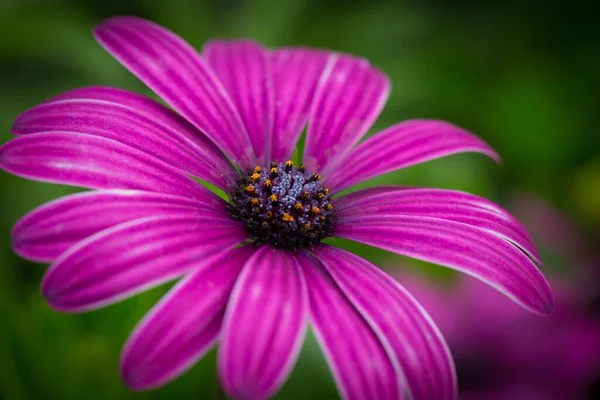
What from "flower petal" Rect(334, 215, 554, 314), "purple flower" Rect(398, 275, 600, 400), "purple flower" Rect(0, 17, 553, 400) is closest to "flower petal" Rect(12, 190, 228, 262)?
"purple flower" Rect(0, 17, 553, 400)

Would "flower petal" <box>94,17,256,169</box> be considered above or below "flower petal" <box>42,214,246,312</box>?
above

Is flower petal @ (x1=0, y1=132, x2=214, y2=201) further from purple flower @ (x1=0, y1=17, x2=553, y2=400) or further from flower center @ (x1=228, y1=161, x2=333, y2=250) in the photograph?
flower center @ (x1=228, y1=161, x2=333, y2=250)

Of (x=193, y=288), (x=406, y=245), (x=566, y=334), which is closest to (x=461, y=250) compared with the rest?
(x=406, y=245)

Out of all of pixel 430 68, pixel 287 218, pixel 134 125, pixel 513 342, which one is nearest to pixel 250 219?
pixel 287 218

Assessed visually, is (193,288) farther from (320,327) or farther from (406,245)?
(406,245)

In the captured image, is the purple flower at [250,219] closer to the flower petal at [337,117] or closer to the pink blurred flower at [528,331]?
the flower petal at [337,117]

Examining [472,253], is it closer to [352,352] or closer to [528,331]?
[352,352]
